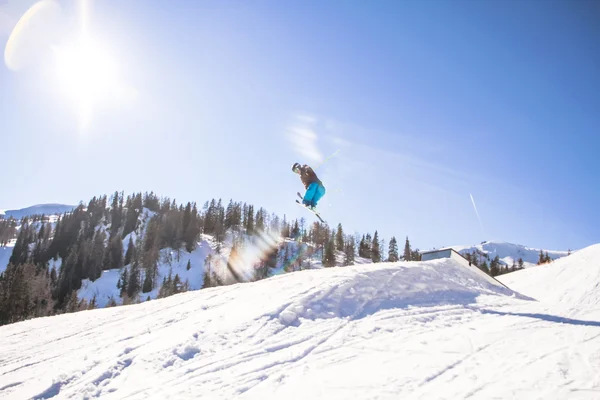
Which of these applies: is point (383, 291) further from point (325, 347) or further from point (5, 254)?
point (5, 254)

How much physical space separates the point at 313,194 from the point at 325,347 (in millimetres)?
8650

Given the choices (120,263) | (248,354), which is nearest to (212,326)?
(248,354)

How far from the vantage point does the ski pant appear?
14.3 metres

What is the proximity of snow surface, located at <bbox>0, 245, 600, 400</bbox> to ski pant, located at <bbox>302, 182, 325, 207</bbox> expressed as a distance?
4008 mm

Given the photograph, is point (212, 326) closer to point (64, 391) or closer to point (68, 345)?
point (64, 391)

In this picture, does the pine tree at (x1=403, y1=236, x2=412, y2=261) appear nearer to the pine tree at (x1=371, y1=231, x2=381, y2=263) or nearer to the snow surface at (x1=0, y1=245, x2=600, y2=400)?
the pine tree at (x1=371, y1=231, x2=381, y2=263)

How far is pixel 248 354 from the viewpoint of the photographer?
6.04 m

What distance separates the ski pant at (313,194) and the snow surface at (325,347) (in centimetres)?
401

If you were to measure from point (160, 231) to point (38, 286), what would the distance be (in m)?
37.0

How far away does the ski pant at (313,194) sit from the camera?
14.3 metres

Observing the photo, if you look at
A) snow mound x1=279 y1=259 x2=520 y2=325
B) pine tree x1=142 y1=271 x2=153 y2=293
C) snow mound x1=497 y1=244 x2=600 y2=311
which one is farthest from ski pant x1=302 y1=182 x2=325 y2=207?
pine tree x1=142 y1=271 x2=153 y2=293

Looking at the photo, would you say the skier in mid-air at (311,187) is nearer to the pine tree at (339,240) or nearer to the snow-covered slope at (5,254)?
the pine tree at (339,240)

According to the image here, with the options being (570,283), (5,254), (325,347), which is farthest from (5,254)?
(570,283)

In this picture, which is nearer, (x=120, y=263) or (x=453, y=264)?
(x=453, y=264)
